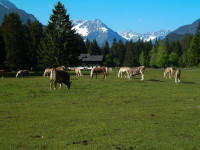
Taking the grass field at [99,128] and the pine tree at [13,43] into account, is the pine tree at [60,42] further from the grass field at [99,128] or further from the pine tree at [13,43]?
the grass field at [99,128]

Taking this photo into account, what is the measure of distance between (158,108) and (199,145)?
6.25 meters

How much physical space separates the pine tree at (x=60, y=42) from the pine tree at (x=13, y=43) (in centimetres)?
1011

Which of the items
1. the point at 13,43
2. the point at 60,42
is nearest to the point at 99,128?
the point at 60,42

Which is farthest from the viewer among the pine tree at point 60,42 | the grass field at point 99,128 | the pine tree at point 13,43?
the pine tree at point 13,43

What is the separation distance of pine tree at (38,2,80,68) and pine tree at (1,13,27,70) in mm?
10115

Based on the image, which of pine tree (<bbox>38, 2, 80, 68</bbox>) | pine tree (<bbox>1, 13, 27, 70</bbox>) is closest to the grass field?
pine tree (<bbox>38, 2, 80, 68</bbox>)

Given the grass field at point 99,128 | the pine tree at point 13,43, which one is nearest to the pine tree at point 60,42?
the pine tree at point 13,43

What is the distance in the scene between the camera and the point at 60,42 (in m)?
55.2

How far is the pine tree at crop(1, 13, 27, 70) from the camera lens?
61.6m

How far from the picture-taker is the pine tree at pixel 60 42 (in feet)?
179

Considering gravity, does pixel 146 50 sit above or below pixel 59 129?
above

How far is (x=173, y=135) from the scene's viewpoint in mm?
7961

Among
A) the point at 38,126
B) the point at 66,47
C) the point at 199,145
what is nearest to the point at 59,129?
the point at 38,126

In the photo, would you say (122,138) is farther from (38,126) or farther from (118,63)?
(118,63)
